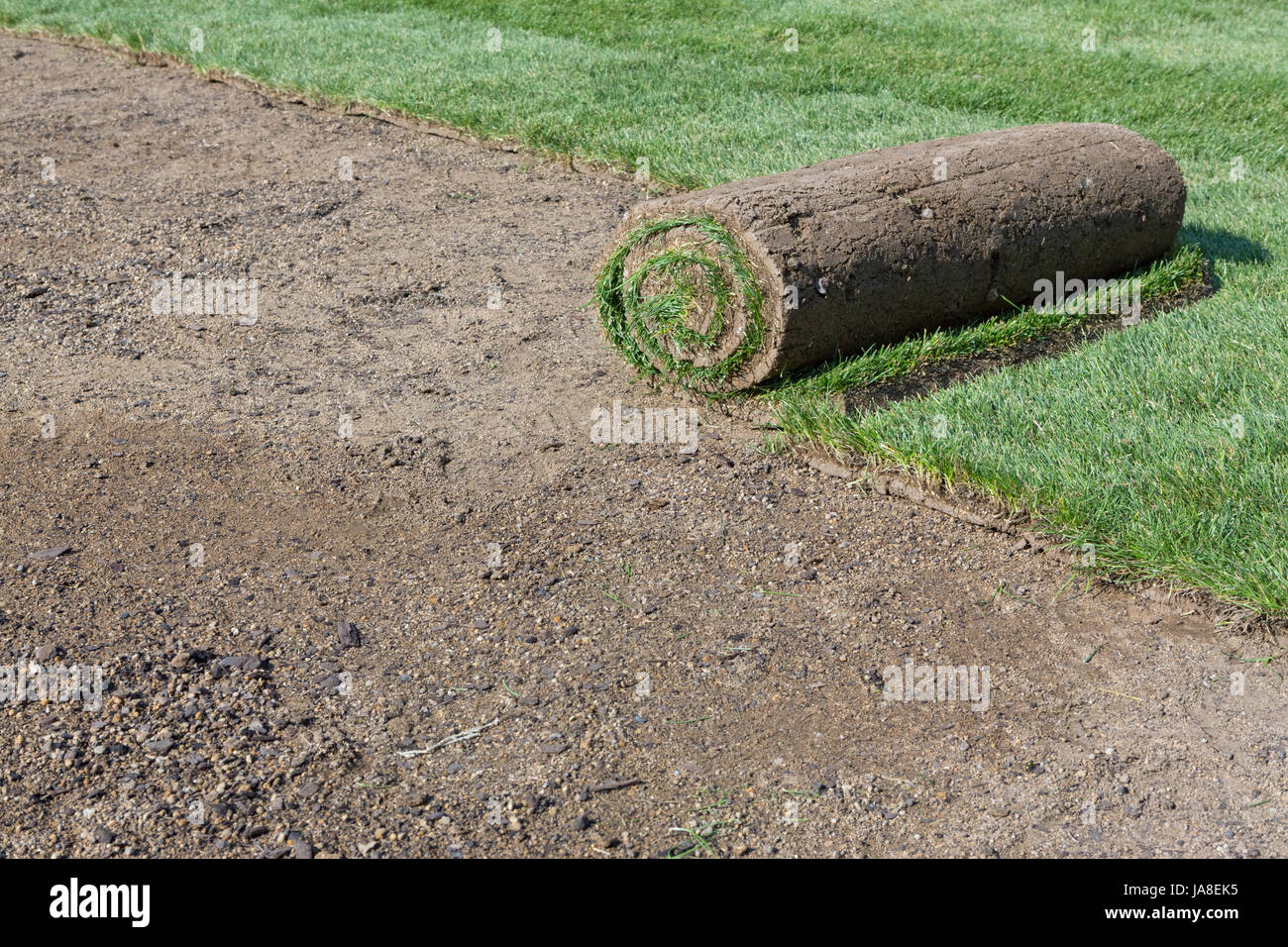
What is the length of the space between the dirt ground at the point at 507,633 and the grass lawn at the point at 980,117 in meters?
0.32

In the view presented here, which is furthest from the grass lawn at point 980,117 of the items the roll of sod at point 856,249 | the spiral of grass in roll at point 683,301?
the spiral of grass in roll at point 683,301

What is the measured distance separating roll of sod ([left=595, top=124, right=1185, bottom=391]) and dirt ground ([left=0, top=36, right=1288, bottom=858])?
1.02 feet

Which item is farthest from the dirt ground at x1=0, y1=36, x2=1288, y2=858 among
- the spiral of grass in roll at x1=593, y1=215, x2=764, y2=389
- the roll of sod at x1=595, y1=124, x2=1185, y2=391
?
the roll of sod at x1=595, y1=124, x2=1185, y2=391

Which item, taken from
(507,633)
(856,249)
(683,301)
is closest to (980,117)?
(856,249)

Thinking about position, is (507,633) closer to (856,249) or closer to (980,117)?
(856,249)

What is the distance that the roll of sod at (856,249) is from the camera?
4.79 metres

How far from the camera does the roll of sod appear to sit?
15.7ft

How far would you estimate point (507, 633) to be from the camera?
3.65 meters

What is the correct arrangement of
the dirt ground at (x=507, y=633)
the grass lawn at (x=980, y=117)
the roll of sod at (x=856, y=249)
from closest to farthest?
1. the dirt ground at (x=507, y=633)
2. the grass lawn at (x=980, y=117)
3. the roll of sod at (x=856, y=249)

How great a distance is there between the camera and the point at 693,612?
148 inches

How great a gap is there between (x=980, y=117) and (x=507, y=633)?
21.1ft

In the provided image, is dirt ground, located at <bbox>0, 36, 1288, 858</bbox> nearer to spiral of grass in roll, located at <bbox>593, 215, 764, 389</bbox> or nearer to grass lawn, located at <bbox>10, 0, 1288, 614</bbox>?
spiral of grass in roll, located at <bbox>593, 215, 764, 389</bbox>

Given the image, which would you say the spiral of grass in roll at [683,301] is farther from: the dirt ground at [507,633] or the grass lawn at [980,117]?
the grass lawn at [980,117]
